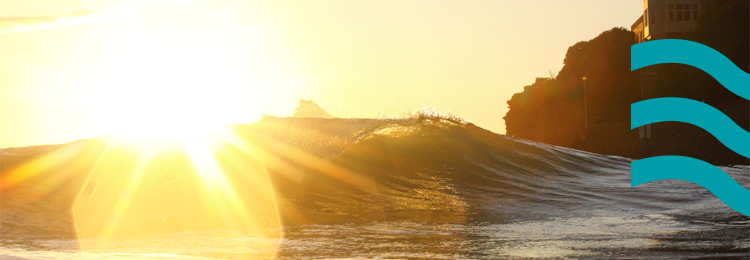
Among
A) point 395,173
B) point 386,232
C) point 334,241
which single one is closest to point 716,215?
point 386,232

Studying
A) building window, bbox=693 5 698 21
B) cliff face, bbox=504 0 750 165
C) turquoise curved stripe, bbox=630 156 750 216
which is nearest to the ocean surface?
turquoise curved stripe, bbox=630 156 750 216

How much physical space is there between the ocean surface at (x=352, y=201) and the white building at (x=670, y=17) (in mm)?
43128

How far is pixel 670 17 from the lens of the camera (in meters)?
65.2

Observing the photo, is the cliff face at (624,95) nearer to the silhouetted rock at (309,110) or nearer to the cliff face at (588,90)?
the cliff face at (588,90)

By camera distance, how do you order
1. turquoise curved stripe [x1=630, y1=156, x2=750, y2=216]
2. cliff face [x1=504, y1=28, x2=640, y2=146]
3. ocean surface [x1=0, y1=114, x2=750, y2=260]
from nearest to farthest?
ocean surface [x1=0, y1=114, x2=750, y2=260] < turquoise curved stripe [x1=630, y1=156, x2=750, y2=216] < cliff face [x1=504, y1=28, x2=640, y2=146]

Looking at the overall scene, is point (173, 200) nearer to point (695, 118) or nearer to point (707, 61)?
point (695, 118)

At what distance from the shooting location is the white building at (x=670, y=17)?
211 feet

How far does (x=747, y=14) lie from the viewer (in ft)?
128

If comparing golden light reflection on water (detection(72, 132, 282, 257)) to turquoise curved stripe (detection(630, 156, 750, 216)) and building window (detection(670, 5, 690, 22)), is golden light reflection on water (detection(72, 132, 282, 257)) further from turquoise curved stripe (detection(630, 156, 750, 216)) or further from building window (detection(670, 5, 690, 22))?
building window (detection(670, 5, 690, 22))

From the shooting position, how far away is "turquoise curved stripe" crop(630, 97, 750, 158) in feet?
99.6

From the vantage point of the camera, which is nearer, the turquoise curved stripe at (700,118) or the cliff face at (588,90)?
the turquoise curved stripe at (700,118)

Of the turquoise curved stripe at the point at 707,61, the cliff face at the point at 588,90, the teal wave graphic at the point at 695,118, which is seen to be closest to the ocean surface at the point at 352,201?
the teal wave graphic at the point at 695,118

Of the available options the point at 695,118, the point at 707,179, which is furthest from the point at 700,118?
the point at 707,179

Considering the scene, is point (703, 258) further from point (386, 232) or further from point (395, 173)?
point (395, 173)
